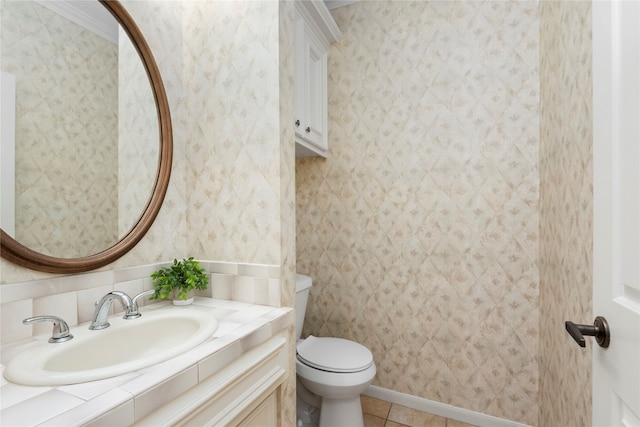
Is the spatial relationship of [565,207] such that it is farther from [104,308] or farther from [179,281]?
[104,308]

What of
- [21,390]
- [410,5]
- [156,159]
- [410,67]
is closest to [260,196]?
[156,159]

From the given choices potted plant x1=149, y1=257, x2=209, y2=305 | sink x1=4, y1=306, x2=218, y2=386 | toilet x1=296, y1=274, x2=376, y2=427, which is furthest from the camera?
toilet x1=296, y1=274, x2=376, y2=427

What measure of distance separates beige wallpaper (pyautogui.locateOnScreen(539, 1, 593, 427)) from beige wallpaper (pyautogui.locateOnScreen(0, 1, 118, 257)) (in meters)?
1.60

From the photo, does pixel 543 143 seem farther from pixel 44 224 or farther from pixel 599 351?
pixel 44 224

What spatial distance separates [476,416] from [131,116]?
228 cm

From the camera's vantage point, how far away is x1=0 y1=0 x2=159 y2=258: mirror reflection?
2.80 feet

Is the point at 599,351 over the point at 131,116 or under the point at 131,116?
under

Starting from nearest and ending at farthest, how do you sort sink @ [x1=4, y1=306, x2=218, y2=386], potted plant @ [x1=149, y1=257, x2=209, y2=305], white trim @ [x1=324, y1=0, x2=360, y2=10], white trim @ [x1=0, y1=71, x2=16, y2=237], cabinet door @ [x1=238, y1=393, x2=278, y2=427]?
sink @ [x1=4, y1=306, x2=218, y2=386] → white trim @ [x1=0, y1=71, x2=16, y2=237] → cabinet door @ [x1=238, y1=393, x2=278, y2=427] → potted plant @ [x1=149, y1=257, x2=209, y2=305] → white trim @ [x1=324, y1=0, x2=360, y2=10]

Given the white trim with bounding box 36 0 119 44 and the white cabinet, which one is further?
the white cabinet

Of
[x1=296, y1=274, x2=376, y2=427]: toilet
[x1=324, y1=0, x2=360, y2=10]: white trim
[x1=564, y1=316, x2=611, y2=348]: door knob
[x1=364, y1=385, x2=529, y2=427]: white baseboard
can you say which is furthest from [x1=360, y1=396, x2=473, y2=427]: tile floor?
[x1=324, y1=0, x2=360, y2=10]: white trim

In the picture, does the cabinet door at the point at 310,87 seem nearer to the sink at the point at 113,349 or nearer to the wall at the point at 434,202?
the wall at the point at 434,202

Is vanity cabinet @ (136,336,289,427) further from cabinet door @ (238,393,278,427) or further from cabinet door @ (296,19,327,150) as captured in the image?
cabinet door @ (296,19,327,150)

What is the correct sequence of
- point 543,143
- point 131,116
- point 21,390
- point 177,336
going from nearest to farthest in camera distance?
point 21,390, point 177,336, point 131,116, point 543,143

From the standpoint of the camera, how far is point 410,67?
72.3 inches
